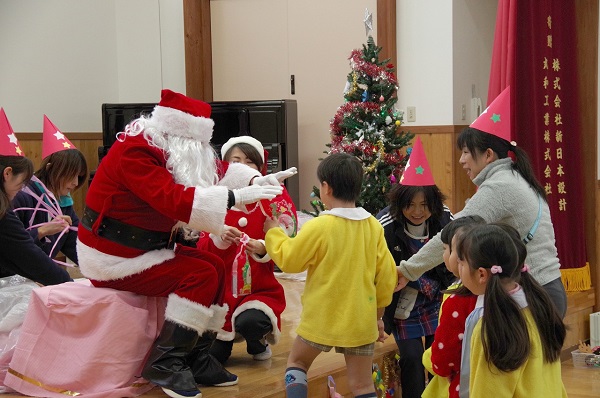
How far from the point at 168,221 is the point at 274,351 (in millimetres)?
1086

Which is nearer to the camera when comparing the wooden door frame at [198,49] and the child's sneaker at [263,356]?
the child's sneaker at [263,356]

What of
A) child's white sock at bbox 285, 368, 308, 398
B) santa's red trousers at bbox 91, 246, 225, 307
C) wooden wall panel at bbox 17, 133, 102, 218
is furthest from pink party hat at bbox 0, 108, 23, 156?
wooden wall panel at bbox 17, 133, 102, 218

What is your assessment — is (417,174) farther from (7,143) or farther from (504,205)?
(7,143)

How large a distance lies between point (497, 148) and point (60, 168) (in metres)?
2.12

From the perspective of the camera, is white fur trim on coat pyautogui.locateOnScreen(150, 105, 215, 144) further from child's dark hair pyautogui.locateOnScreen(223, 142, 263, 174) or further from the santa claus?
child's dark hair pyautogui.locateOnScreen(223, 142, 263, 174)

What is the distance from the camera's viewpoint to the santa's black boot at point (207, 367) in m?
3.53

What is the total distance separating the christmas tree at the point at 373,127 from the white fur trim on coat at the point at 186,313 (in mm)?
2547

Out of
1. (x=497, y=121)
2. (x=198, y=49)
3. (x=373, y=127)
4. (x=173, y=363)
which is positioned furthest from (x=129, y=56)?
(x=173, y=363)

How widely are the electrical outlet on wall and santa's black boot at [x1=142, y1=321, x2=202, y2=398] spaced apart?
392 cm

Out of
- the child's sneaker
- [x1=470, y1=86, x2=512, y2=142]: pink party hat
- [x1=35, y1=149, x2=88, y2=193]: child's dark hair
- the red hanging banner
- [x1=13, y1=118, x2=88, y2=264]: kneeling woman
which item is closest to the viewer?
[x1=470, y1=86, x2=512, y2=142]: pink party hat

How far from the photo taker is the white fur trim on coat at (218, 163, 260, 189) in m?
3.51

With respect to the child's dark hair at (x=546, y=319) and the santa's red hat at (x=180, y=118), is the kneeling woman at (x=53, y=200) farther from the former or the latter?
the child's dark hair at (x=546, y=319)

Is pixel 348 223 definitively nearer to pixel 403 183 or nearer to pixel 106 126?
pixel 403 183

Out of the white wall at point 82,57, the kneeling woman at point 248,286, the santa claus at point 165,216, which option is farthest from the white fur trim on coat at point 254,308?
the white wall at point 82,57
